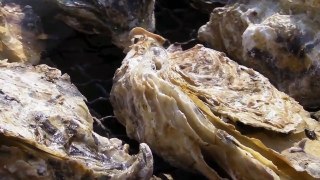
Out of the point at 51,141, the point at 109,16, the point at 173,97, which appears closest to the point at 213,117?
the point at 173,97

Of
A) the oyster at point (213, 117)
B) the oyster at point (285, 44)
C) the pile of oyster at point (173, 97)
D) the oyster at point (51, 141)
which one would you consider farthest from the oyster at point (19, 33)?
the oyster at point (285, 44)

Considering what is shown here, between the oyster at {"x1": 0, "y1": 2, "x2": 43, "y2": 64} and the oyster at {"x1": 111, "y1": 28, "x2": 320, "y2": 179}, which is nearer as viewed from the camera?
the oyster at {"x1": 111, "y1": 28, "x2": 320, "y2": 179}

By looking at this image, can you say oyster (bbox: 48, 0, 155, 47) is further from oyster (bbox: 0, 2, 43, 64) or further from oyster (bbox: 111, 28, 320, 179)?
oyster (bbox: 111, 28, 320, 179)

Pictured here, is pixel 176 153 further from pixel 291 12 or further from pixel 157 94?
pixel 291 12

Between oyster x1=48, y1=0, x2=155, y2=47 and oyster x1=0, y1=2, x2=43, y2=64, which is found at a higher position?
oyster x1=48, y1=0, x2=155, y2=47

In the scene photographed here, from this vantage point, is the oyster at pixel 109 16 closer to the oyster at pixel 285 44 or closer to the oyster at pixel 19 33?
the oyster at pixel 19 33

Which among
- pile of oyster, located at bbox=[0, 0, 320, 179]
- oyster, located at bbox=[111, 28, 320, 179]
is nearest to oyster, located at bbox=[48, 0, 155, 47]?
pile of oyster, located at bbox=[0, 0, 320, 179]
